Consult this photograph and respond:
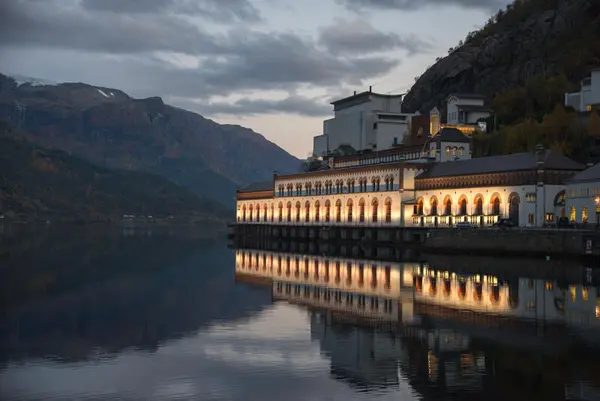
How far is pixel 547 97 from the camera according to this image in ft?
378

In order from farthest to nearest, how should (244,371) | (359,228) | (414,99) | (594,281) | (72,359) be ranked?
(414,99) < (359,228) < (594,281) < (72,359) < (244,371)

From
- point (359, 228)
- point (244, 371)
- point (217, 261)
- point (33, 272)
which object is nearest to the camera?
point (244, 371)

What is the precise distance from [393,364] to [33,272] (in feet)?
144

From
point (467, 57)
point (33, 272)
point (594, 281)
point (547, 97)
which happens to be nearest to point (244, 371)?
point (594, 281)

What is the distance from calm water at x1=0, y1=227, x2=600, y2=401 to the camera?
25.2m

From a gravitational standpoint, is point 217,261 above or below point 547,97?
below

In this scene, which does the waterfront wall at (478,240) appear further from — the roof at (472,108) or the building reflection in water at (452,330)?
the roof at (472,108)

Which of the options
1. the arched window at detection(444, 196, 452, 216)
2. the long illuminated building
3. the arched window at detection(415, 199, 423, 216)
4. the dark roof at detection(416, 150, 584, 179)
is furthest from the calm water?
the arched window at detection(415, 199, 423, 216)

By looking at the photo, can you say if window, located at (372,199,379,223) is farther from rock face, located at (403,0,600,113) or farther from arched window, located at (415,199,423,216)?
rock face, located at (403,0,600,113)

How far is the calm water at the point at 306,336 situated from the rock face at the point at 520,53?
7276 cm

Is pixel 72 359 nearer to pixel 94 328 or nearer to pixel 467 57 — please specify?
pixel 94 328

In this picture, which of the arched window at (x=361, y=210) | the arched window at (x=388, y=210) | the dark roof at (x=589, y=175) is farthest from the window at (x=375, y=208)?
the dark roof at (x=589, y=175)

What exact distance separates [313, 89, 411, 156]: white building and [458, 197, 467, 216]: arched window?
4379 cm

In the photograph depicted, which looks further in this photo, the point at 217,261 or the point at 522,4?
the point at 522,4
